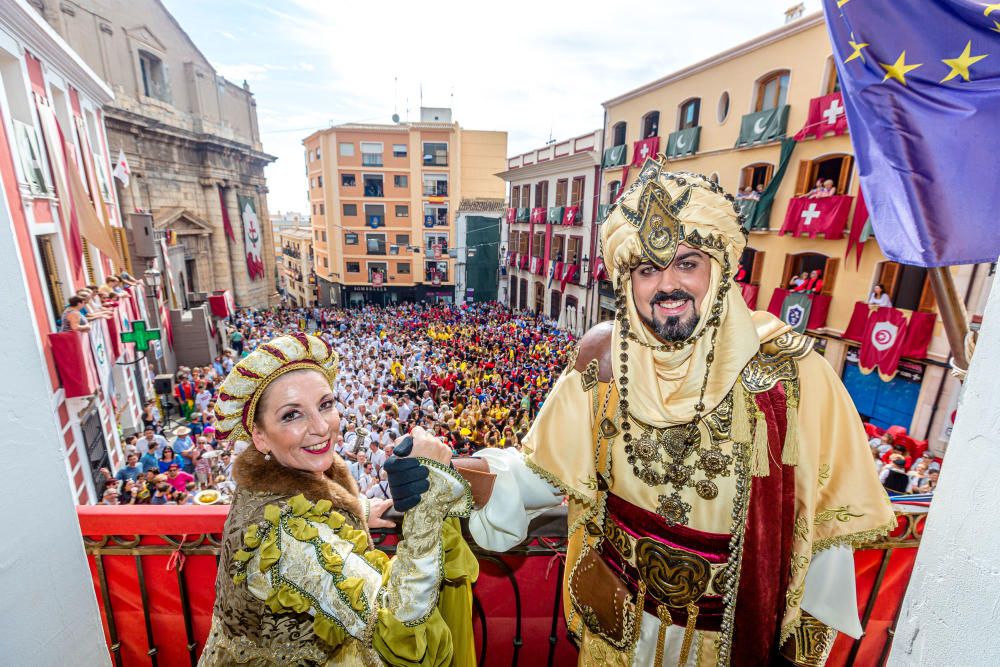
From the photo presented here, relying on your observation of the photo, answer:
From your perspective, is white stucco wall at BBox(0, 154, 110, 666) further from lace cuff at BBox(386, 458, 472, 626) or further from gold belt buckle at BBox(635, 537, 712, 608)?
gold belt buckle at BBox(635, 537, 712, 608)

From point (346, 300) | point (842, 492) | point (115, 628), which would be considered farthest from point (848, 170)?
point (346, 300)

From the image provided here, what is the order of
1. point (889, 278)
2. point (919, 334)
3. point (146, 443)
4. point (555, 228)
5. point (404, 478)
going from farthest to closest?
point (555, 228) < point (889, 278) < point (919, 334) < point (146, 443) < point (404, 478)

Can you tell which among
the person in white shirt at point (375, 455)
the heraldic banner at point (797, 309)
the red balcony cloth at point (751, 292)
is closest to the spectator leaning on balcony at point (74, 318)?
the person in white shirt at point (375, 455)

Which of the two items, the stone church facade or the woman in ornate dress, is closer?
the woman in ornate dress

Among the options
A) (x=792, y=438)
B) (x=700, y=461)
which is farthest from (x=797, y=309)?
(x=700, y=461)

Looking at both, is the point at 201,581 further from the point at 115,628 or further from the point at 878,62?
the point at 878,62

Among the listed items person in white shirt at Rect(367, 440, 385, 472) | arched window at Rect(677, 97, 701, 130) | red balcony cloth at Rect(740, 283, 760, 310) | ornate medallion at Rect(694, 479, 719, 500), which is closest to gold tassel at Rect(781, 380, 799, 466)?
ornate medallion at Rect(694, 479, 719, 500)

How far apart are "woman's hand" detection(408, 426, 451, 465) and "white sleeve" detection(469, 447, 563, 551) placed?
10.2 inches

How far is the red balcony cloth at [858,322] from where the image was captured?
11.0 meters

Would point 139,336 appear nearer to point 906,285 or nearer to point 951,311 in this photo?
point 951,311

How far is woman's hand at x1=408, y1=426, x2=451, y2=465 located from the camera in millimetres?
1686

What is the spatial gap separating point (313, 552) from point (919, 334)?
12700 millimetres

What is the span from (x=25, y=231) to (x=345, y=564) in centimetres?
918

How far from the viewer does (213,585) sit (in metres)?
2.24
